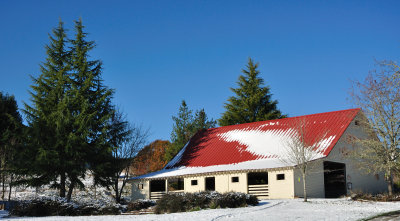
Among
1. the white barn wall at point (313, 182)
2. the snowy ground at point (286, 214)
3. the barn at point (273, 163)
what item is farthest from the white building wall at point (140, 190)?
the snowy ground at point (286, 214)

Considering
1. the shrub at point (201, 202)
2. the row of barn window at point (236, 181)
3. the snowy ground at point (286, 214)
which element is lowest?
the snowy ground at point (286, 214)

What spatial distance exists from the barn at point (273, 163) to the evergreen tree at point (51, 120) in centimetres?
763

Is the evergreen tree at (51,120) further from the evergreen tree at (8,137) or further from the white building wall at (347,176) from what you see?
the white building wall at (347,176)

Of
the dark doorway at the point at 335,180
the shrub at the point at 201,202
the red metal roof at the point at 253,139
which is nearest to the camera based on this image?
the shrub at the point at 201,202

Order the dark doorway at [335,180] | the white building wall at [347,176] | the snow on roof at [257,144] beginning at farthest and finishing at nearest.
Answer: the dark doorway at [335,180] → the snow on roof at [257,144] → the white building wall at [347,176]

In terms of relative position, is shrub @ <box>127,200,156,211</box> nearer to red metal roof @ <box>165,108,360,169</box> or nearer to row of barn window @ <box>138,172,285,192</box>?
row of barn window @ <box>138,172,285,192</box>

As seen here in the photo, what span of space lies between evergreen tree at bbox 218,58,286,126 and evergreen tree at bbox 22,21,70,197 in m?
23.4

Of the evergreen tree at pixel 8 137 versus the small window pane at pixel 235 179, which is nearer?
the small window pane at pixel 235 179

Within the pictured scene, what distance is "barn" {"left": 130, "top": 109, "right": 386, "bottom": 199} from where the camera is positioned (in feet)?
91.3

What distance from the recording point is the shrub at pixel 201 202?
21.4 metres

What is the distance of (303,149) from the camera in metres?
25.1

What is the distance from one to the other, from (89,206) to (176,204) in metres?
5.51

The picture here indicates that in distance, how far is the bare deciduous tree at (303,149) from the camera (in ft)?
83.5

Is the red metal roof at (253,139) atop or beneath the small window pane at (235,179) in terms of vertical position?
atop
